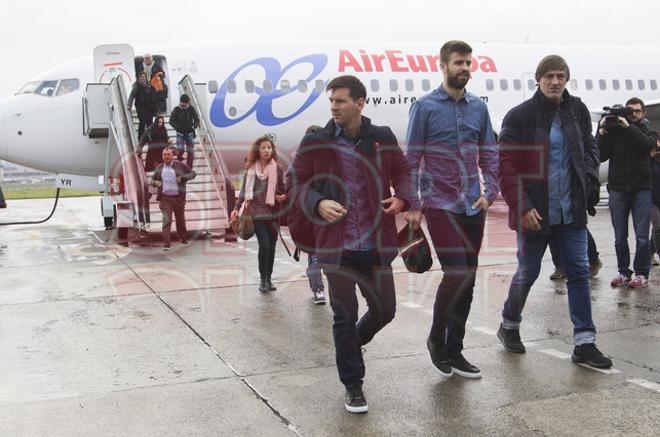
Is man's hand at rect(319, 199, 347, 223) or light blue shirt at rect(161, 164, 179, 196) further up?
man's hand at rect(319, 199, 347, 223)

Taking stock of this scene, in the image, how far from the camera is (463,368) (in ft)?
16.0

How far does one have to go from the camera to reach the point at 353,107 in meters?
4.36

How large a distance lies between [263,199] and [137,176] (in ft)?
17.5

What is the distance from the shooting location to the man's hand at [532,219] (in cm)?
505

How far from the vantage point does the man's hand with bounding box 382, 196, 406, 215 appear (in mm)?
4320

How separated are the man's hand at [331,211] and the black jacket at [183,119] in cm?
1006

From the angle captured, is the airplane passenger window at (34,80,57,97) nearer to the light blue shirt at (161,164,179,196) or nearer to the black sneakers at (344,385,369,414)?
the light blue shirt at (161,164,179,196)

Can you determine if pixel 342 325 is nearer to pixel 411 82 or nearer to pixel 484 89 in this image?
pixel 411 82

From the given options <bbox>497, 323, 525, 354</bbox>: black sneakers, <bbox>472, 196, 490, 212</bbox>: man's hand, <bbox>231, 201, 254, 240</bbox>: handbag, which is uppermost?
<bbox>472, 196, 490, 212</bbox>: man's hand

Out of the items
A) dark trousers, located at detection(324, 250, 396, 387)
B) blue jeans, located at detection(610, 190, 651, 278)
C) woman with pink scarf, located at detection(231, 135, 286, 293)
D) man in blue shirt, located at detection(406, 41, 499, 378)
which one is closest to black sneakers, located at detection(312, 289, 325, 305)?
woman with pink scarf, located at detection(231, 135, 286, 293)

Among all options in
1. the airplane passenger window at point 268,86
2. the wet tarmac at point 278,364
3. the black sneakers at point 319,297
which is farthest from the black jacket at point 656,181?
the airplane passenger window at point 268,86

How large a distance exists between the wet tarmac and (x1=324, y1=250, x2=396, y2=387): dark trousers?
261mm

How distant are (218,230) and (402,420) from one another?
10.1 metres

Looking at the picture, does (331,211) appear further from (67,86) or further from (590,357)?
(67,86)
